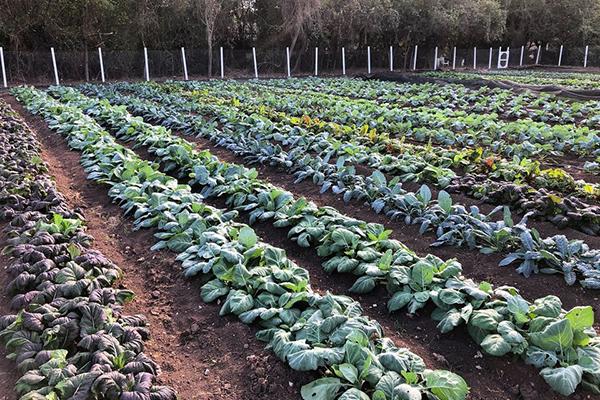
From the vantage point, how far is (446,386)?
278cm

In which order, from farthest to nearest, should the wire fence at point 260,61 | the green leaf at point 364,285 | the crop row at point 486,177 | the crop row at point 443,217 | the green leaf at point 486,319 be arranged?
the wire fence at point 260,61 → the crop row at point 486,177 → the crop row at point 443,217 → the green leaf at point 364,285 → the green leaf at point 486,319

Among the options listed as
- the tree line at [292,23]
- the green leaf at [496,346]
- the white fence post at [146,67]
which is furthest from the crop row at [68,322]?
the tree line at [292,23]

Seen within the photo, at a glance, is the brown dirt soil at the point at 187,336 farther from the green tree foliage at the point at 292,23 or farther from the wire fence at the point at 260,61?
the green tree foliage at the point at 292,23

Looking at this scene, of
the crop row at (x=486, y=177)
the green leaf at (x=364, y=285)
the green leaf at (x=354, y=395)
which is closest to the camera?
the green leaf at (x=354, y=395)

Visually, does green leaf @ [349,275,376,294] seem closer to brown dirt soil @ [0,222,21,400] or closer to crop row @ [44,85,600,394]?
crop row @ [44,85,600,394]

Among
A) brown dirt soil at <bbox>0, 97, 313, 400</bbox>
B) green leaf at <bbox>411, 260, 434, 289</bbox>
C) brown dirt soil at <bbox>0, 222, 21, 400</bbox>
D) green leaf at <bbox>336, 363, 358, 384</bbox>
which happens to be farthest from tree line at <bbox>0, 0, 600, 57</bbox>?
green leaf at <bbox>336, 363, 358, 384</bbox>

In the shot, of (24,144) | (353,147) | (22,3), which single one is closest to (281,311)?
(353,147)

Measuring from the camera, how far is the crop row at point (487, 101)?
12.6 meters

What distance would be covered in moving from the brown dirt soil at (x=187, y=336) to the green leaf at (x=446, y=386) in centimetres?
76

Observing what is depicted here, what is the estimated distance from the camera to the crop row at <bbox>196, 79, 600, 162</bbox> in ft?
28.9

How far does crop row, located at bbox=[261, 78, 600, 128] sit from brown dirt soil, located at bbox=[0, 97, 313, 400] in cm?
1056

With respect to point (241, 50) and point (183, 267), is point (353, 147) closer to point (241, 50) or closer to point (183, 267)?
point (183, 267)

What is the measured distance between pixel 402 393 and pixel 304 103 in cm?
1254

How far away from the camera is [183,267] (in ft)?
14.9
